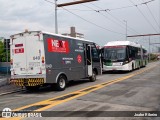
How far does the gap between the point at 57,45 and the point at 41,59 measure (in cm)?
146

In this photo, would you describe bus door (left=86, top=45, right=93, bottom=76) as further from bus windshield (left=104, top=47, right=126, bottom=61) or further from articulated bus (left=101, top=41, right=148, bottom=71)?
bus windshield (left=104, top=47, right=126, bottom=61)

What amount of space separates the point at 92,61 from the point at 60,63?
4638 millimetres

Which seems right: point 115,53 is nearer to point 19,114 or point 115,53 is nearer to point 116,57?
point 116,57

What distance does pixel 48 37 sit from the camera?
14.5 meters

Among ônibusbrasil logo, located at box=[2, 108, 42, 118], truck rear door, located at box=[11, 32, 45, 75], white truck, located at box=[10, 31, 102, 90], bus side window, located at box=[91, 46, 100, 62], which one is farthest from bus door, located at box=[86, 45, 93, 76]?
ônibusbrasil logo, located at box=[2, 108, 42, 118]

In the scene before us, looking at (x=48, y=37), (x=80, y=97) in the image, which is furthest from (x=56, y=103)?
(x=48, y=37)

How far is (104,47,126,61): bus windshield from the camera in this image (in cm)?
2907

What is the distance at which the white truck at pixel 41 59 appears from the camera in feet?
46.4

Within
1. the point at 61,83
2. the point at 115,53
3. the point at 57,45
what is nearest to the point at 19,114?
the point at 61,83

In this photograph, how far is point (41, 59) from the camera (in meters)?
14.1

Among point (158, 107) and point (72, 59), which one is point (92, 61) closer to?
point (72, 59)

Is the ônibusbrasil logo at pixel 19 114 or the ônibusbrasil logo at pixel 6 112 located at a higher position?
the ônibusbrasil logo at pixel 19 114

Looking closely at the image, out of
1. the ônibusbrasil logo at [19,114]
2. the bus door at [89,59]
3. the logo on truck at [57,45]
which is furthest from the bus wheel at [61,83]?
the ônibusbrasil logo at [19,114]

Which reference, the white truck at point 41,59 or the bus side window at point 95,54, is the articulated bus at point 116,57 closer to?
the bus side window at point 95,54
